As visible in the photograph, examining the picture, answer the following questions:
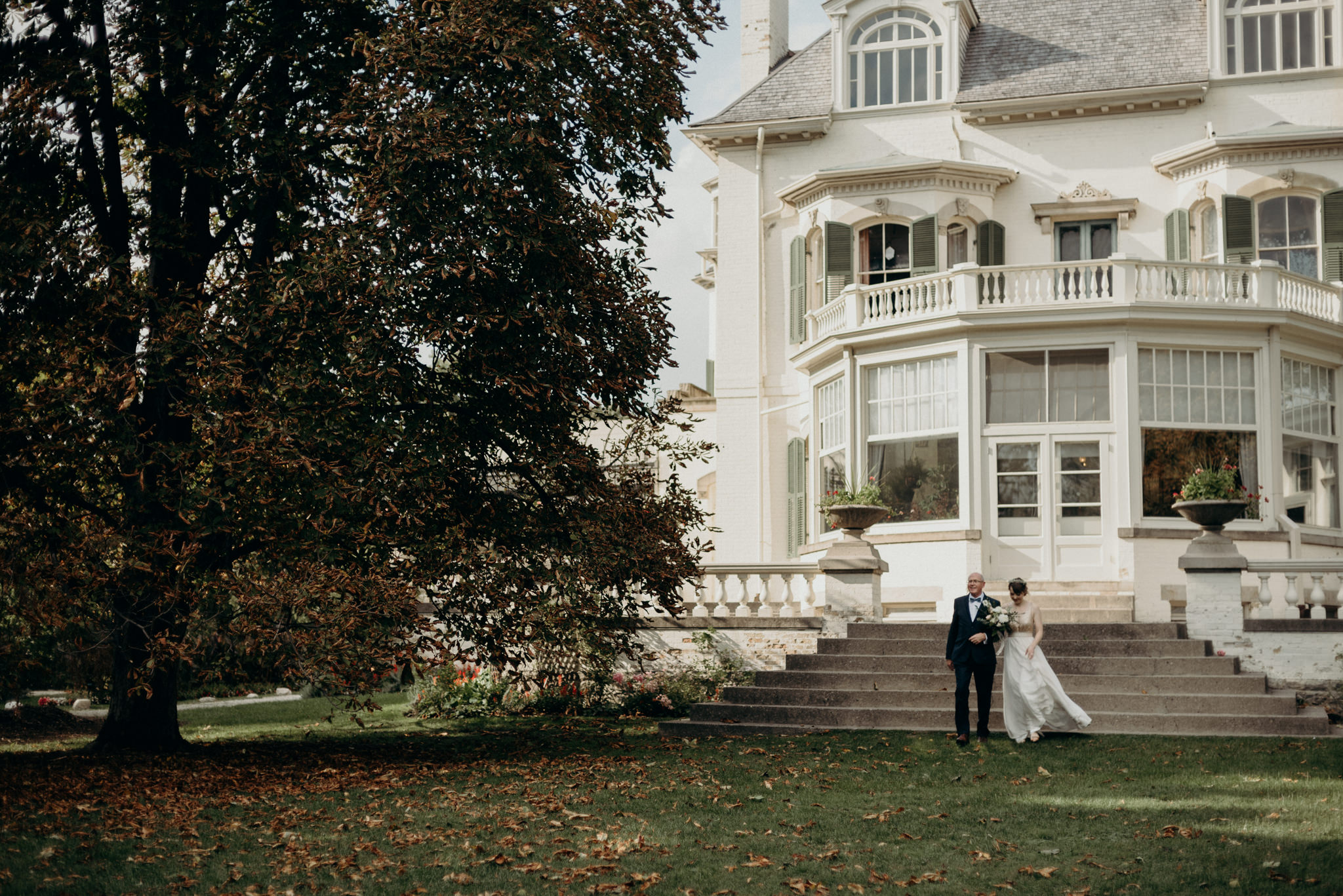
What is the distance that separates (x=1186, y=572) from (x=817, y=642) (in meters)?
4.81

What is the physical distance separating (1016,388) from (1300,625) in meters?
6.07

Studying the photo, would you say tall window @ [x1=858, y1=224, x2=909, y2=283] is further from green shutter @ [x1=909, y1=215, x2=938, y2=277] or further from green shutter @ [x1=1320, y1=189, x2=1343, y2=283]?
green shutter @ [x1=1320, y1=189, x2=1343, y2=283]

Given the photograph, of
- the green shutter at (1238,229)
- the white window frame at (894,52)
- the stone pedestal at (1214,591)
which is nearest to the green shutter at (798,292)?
the white window frame at (894,52)

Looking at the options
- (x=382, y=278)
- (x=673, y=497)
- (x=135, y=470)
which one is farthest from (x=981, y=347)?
(x=135, y=470)

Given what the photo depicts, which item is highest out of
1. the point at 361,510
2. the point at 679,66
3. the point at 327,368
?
the point at 679,66

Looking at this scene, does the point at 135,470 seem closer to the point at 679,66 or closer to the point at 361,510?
the point at 361,510

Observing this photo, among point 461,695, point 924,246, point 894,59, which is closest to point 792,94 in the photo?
point 894,59

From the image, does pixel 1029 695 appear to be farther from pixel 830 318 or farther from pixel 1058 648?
pixel 830 318

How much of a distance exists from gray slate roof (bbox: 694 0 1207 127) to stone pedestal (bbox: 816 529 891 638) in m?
10.5

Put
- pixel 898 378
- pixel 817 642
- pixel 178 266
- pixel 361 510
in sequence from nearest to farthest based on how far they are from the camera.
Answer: pixel 361 510, pixel 178 266, pixel 817 642, pixel 898 378

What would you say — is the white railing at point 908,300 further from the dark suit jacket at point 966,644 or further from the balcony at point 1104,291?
the dark suit jacket at point 966,644

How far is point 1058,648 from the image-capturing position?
1584 cm

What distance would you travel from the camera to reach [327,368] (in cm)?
1235

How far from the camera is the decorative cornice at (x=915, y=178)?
74.2 feet
